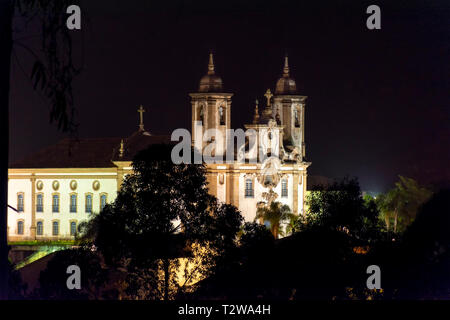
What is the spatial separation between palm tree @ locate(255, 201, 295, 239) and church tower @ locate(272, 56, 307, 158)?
8.07 m

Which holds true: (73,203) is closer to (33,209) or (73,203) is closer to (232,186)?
(33,209)

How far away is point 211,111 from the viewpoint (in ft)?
251

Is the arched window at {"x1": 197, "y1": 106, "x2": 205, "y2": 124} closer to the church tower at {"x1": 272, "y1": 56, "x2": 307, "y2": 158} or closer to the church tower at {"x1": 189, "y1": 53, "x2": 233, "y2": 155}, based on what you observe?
the church tower at {"x1": 189, "y1": 53, "x2": 233, "y2": 155}

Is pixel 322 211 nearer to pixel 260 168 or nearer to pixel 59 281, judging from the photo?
pixel 59 281

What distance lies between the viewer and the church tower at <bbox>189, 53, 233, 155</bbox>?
250ft

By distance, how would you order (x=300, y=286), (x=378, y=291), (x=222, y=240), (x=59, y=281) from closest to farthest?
(x=378, y=291), (x=300, y=286), (x=222, y=240), (x=59, y=281)

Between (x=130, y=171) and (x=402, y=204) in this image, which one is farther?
(x=130, y=171)

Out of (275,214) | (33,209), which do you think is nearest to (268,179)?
(275,214)

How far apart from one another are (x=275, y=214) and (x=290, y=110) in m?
11.6

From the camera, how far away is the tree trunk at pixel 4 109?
28.7 feet

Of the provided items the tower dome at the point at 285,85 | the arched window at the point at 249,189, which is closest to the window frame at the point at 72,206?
the arched window at the point at 249,189

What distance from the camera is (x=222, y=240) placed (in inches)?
1294

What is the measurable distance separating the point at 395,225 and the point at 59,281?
2468 cm
